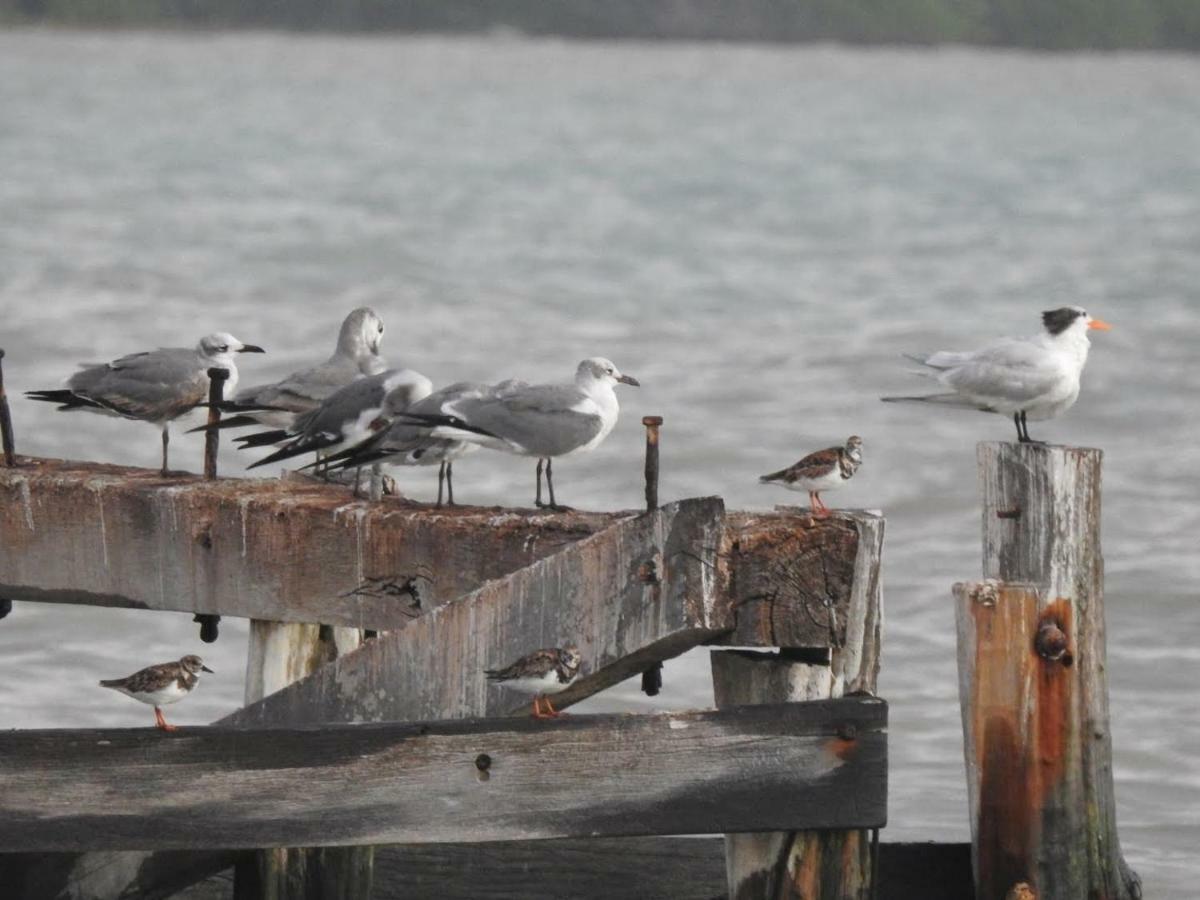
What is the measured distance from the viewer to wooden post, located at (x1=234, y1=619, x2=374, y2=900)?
6.33 meters

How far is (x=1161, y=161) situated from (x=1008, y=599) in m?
42.4

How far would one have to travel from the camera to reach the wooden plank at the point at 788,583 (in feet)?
17.8

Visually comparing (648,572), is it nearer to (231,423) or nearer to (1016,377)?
(231,423)

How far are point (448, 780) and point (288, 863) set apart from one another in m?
1.27

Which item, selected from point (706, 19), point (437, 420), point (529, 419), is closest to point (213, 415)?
point (437, 420)

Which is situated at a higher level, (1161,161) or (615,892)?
(1161,161)

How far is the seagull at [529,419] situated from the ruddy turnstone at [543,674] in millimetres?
1232

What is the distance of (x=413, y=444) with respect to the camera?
6.54m

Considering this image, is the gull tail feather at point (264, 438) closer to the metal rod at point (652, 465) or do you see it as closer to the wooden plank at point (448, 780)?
the metal rod at point (652, 465)

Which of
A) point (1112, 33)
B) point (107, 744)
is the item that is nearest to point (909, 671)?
point (107, 744)

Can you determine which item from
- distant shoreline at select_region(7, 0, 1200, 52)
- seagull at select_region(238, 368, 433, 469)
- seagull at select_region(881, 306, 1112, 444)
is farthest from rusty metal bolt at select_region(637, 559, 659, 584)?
distant shoreline at select_region(7, 0, 1200, 52)

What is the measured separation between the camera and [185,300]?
926 inches

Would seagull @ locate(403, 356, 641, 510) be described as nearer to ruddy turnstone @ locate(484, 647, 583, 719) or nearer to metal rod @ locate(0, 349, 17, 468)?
metal rod @ locate(0, 349, 17, 468)

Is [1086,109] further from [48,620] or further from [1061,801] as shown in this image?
[1061,801]
